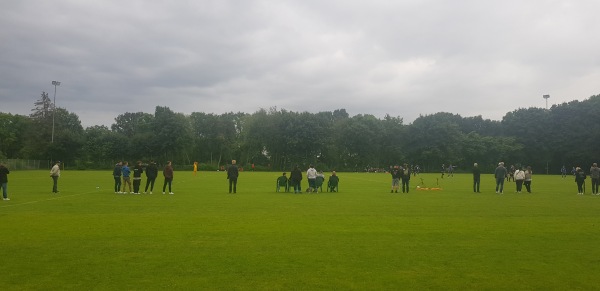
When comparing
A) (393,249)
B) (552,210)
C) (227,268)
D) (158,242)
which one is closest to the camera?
(227,268)

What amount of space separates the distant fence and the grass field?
71.0 metres

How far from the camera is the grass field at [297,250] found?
755 cm

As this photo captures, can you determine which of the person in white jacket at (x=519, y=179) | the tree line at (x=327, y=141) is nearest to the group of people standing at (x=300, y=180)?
the person in white jacket at (x=519, y=179)

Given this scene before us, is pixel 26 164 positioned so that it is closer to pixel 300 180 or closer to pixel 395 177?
pixel 300 180

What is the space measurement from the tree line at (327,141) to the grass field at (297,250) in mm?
86239

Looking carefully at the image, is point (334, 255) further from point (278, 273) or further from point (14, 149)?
point (14, 149)

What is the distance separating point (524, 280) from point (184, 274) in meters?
5.40

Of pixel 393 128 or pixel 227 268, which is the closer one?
pixel 227 268

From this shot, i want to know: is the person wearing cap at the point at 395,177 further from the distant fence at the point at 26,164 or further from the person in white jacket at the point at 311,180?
the distant fence at the point at 26,164

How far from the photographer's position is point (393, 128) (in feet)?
351

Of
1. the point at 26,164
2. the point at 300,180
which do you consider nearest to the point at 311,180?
the point at 300,180

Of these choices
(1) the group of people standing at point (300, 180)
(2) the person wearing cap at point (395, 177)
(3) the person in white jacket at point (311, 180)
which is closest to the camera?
(1) the group of people standing at point (300, 180)

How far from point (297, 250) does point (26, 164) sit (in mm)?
87983

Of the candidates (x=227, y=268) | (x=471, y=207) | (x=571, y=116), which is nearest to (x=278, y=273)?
(x=227, y=268)
